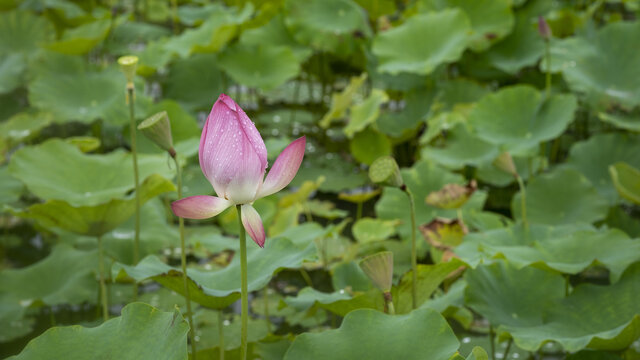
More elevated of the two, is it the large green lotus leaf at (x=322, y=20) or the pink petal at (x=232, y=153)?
the pink petal at (x=232, y=153)

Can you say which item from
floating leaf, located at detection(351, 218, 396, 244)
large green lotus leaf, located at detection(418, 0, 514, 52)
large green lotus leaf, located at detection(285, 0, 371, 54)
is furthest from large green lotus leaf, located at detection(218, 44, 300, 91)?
floating leaf, located at detection(351, 218, 396, 244)

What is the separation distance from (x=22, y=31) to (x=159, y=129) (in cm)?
228

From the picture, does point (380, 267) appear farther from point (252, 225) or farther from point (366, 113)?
point (366, 113)

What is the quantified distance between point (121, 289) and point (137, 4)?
9.58 ft

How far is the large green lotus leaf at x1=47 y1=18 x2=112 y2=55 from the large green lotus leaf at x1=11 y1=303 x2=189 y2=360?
1869mm

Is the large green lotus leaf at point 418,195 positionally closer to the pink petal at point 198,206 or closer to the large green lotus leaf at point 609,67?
the large green lotus leaf at point 609,67

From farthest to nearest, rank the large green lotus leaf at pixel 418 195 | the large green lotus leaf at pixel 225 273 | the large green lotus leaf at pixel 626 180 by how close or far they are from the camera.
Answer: the large green lotus leaf at pixel 418 195
the large green lotus leaf at pixel 626 180
the large green lotus leaf at pixel 225 273

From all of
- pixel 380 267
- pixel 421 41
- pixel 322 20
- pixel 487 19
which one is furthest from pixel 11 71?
pixel 380 267

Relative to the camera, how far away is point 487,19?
2799 millimetres

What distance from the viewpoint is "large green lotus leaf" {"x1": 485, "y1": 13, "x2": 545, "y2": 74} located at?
273 cm

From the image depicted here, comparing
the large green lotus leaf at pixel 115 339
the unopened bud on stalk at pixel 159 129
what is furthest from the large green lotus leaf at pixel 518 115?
the large green lotus leaf at pixel 115 339

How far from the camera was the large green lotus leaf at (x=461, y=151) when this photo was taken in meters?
2.18

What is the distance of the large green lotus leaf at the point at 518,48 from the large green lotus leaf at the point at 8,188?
5.85 ft

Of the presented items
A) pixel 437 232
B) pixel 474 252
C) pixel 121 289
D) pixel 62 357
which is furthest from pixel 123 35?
pixel 62 357
